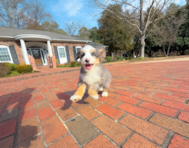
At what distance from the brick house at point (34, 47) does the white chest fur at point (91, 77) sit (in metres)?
8.79

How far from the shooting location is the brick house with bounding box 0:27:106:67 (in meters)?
9.38

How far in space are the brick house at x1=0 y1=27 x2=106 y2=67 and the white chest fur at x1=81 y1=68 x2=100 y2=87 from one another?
8.79 m

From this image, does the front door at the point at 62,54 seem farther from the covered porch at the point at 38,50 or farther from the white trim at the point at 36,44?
the white trim at the point at 36,44

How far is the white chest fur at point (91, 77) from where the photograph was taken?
142cm

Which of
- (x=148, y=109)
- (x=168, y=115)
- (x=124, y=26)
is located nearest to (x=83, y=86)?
(x=148, y=109)

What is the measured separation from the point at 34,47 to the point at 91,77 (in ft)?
47.5

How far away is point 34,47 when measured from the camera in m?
12.4

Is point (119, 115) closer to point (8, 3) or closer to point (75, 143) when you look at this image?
point (75, 143)

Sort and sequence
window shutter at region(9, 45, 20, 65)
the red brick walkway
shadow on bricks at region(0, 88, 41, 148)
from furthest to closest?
window shutter at region(9, 45, 20, 65), shadow on bricks at region(0, 88, 41, 148), the red brick walkway

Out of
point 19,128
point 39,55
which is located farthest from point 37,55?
point 19,128

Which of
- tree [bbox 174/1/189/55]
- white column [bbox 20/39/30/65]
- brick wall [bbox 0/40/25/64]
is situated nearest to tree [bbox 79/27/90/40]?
brick wall [bbox 0/40/25/64]

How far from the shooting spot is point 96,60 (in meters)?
1.42

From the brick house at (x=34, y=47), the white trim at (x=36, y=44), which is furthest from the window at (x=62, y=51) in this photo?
the white trim at (x=36, y=44)

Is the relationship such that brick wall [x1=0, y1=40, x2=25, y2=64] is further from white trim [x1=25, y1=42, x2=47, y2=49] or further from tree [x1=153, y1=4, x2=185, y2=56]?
tree [x1=153, y1=4, x2=185, y2=56]
